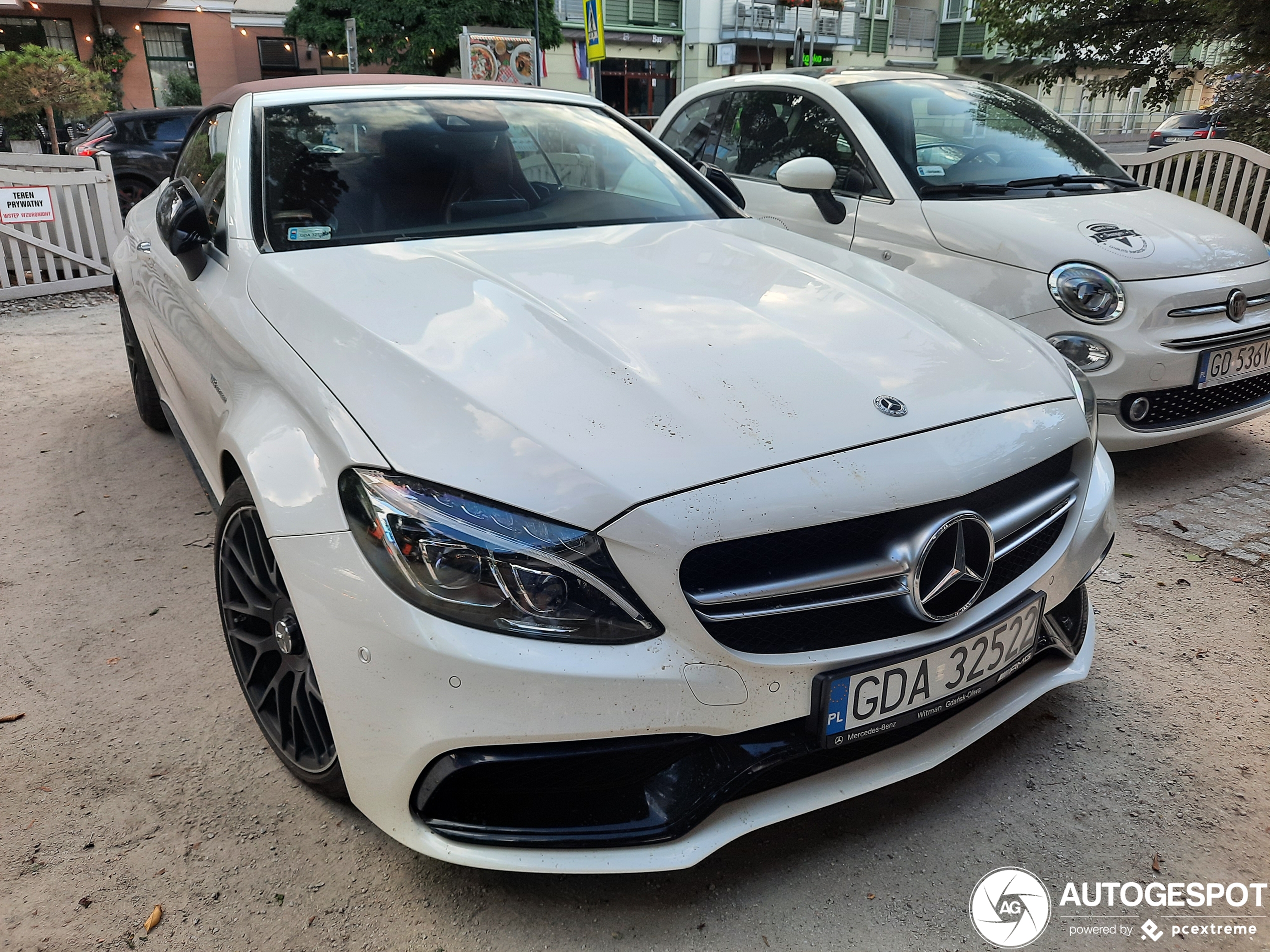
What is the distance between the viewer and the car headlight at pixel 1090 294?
350cm

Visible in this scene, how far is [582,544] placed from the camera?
1472 mm

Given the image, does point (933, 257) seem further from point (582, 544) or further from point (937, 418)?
point (582, 544)

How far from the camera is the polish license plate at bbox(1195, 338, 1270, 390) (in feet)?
11.7

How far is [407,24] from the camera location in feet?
72.7

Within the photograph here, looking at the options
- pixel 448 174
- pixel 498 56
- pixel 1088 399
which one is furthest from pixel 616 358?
pixel 498 56

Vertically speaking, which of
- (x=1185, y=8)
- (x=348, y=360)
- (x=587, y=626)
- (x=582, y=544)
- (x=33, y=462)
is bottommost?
(x=33, y=462)

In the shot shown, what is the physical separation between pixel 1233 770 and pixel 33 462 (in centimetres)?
450

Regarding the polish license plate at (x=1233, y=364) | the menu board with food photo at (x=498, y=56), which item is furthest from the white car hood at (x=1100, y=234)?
the menu board with food photo at (x=498, y=56)

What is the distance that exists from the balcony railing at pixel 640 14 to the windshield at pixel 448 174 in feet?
97.5

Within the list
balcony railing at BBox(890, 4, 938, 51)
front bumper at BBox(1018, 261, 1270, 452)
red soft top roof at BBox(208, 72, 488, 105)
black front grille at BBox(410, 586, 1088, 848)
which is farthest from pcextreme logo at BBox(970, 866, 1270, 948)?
balcony railing at BBox(890, 4, 938, 51)

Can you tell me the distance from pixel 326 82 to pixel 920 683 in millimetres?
2549

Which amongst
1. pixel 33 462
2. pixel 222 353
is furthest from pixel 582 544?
pixel 33 462

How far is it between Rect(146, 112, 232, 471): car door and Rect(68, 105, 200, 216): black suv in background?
9.55 meters

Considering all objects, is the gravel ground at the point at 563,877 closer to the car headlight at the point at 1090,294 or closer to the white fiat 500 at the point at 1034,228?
the white fiat 500 at the point at 1034,228
